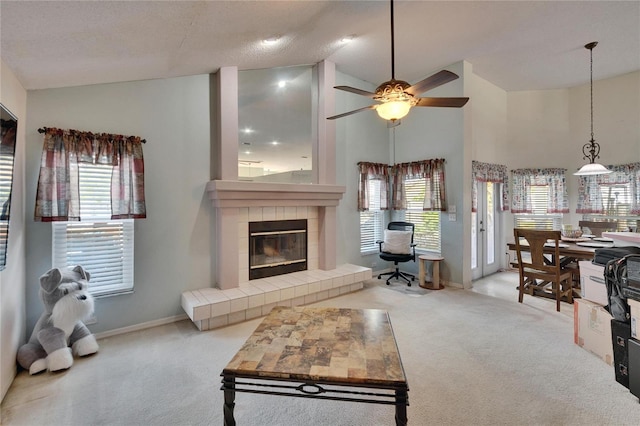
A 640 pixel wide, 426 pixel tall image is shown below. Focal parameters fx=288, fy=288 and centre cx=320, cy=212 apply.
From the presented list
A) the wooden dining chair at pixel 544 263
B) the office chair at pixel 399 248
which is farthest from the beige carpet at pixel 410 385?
the office chair at pixel 399 248

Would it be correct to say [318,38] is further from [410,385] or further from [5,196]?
[410,385]

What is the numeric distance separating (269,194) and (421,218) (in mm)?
2923

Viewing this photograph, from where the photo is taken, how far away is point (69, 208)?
2725mm

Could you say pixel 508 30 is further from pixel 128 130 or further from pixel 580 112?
pixel 128 130

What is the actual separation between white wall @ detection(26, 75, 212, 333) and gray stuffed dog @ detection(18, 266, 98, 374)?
38 centimetres

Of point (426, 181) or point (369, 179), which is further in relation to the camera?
point (369, 179)

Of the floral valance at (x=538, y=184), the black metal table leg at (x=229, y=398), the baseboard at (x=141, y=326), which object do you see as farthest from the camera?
the floral valance at (x=538, y=184)

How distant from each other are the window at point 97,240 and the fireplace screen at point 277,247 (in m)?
1.45

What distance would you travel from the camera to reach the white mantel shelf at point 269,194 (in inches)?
137

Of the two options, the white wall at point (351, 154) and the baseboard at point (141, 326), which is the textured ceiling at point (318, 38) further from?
the baseboard at point (141, 326)

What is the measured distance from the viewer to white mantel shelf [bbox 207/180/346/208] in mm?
3492

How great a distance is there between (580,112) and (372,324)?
6256 millimetres

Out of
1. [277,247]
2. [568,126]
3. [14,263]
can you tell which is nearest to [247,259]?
[277,247]

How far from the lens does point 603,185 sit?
5.18 meters
